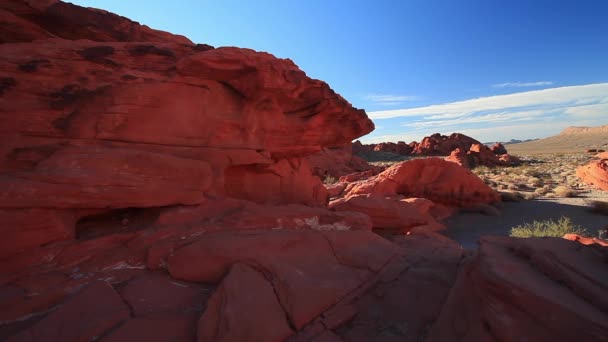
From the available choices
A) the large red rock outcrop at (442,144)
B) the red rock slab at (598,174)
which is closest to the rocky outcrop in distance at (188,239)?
the red rock slab at (598,174)

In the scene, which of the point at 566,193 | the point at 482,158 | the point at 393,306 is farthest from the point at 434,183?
the point at 482,158

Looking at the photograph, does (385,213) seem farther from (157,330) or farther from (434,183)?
(434,183)

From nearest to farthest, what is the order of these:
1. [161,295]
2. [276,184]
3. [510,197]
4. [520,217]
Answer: [161,295] → [276,184] → [520,217] → [510,197]

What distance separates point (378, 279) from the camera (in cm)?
422

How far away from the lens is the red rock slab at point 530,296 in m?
2.31

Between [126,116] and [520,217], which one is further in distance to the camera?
[520,217]

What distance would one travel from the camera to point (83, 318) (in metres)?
2.92

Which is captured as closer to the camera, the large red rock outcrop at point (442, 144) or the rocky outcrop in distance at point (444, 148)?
the rocky outcrop in distance at point (444, 148)

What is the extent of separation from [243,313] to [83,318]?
162 cm

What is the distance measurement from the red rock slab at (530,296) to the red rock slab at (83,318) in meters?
3.32

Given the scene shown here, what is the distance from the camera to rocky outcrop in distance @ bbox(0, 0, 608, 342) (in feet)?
9.46

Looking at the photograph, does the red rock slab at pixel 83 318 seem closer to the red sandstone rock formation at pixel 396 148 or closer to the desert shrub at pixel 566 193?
the desert shrub at pixel 566 193

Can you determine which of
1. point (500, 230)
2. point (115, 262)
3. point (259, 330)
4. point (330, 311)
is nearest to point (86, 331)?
point (115, 262)

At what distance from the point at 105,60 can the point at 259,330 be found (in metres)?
4.95
